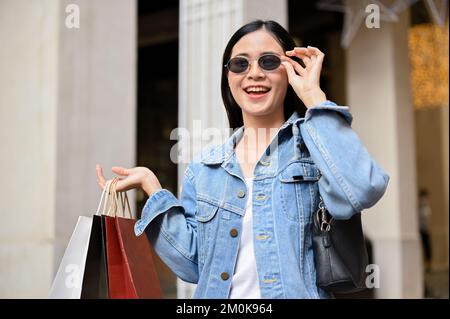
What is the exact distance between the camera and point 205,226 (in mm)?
1617

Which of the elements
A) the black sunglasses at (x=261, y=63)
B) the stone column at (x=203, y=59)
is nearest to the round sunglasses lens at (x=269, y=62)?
the black sunglasses at (x=261, y=63)

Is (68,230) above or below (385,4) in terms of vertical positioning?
below

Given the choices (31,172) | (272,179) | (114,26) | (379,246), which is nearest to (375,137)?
(379,246)

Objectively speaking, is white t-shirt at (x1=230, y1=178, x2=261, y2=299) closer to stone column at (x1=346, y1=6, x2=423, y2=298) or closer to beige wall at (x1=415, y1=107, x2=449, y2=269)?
stone column at (x1=346, y1=6, x2=423, y2=298)

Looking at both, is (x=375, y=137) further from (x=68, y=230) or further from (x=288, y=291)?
(x=288, y=291)

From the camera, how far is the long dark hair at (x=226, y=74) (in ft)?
5.53

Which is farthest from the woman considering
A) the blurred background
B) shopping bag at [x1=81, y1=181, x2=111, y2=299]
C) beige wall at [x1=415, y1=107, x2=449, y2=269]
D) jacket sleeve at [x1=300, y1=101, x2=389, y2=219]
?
beige wall at [x1=415, y1=107, x2=449, y2=269]

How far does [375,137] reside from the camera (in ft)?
24.8

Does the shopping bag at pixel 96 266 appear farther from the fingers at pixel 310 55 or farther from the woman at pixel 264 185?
the fingers at pixel 310 55

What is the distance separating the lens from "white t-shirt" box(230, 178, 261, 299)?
1533 millimetres

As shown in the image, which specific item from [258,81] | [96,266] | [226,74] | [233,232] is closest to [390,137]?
[226,74]

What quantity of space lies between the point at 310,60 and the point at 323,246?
51 cm

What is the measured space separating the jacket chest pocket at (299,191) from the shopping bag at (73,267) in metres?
0.56

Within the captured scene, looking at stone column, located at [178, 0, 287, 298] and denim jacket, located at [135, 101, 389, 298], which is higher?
stone column, located at [178, 0, 287, 298]
